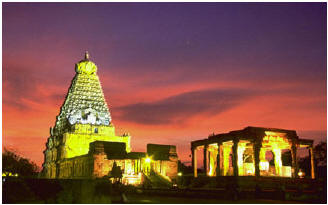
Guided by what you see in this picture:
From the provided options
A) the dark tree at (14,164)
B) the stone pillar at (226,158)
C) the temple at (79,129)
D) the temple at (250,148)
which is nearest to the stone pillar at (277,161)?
the temple at (250,148)

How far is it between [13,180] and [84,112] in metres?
50.4

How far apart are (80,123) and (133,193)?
46317 millimetres

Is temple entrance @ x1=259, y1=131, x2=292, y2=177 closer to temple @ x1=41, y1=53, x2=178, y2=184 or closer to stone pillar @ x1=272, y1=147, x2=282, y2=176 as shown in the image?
stone pillar @ x1=272, y1=147, x2=282, y2=176

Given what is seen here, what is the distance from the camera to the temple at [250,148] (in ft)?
109

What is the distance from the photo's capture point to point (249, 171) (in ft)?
123

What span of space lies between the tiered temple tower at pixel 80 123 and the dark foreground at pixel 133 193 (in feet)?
137

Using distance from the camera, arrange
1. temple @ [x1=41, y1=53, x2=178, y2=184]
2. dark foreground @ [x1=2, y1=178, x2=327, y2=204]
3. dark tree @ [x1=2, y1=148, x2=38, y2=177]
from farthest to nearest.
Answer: temple @ [x1=41, y1=53, x2=178, y2=184]
dark tree @ [x1=2, y1=148, x2=38, y2=177]
dark foreground @ [x1=2, y1=178, x2=327, y2=204]

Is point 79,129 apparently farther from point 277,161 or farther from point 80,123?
point 277,161

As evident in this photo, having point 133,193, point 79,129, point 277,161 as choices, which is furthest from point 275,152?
point 79,129

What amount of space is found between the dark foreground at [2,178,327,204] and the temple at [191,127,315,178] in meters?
3.92

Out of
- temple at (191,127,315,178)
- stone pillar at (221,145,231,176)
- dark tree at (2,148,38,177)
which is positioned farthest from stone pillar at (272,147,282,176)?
dark tree at (2,148,38,177)

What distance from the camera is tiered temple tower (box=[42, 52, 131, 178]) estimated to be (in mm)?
72250

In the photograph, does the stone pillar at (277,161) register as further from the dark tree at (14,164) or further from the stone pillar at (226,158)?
the dark tree at (14,164)

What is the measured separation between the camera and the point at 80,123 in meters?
74.0
